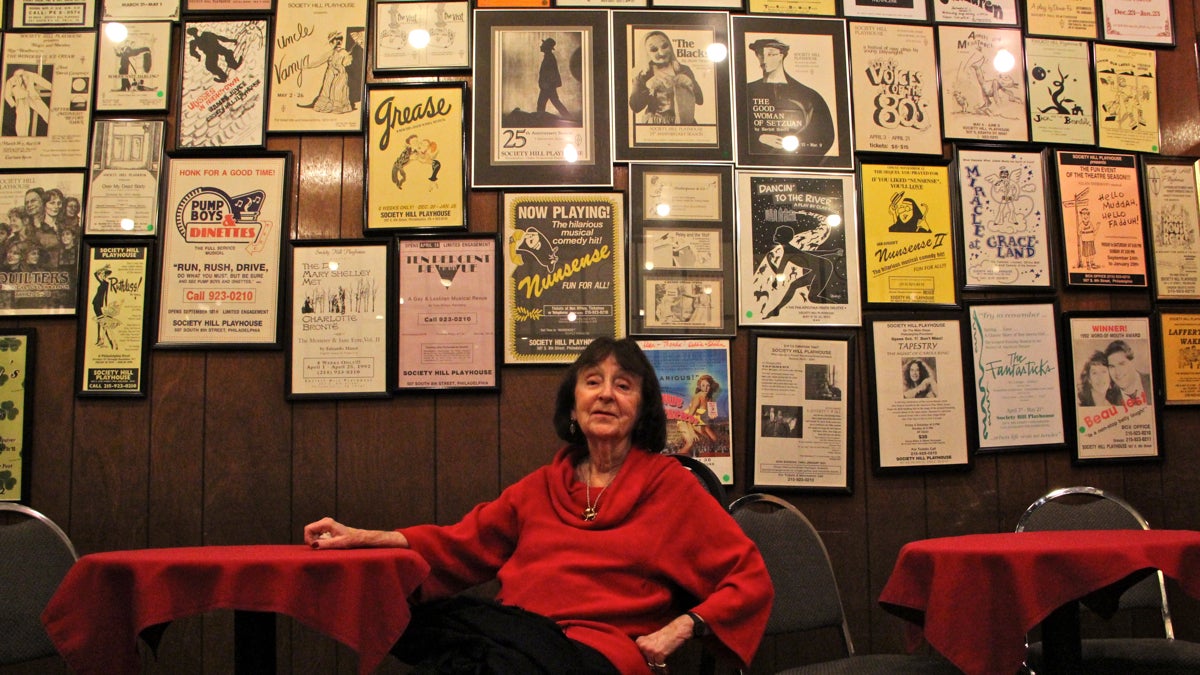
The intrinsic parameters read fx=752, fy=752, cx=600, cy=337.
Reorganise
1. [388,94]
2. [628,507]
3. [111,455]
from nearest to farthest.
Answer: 1. [628,507]
2. [111,455]
3. [388,94]

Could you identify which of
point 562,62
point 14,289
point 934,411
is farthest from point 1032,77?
point 14,289

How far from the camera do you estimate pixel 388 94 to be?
2943 millimetres

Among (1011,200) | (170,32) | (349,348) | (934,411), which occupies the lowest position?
(934,411)

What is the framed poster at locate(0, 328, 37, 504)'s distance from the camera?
108 inches

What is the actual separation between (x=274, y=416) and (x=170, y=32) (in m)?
1.60

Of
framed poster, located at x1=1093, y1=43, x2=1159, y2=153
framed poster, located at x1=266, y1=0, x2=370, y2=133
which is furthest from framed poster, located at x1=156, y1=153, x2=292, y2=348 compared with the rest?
framed poster, located at x1=1093, y1=43, x2=1159, y2=153

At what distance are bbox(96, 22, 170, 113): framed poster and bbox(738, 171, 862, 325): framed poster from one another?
2329mm

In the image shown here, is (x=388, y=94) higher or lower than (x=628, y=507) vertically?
higher

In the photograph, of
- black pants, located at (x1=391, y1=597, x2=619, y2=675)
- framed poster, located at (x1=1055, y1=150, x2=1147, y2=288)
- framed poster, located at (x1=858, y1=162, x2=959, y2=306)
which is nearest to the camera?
black pants, located at (x1=391, y1=597, x2=619, y2=675)

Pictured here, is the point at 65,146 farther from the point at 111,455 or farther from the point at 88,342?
the point at 111,455

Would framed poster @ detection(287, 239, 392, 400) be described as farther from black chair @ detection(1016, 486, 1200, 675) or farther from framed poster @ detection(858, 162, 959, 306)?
black chair @ detection(1016, 486, 1200, 675)

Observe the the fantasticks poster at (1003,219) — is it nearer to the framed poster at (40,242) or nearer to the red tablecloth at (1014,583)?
the red tablecloth at (1014,583)

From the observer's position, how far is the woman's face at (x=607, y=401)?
80.0 inches

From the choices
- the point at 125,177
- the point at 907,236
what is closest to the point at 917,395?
the point at 907,236
